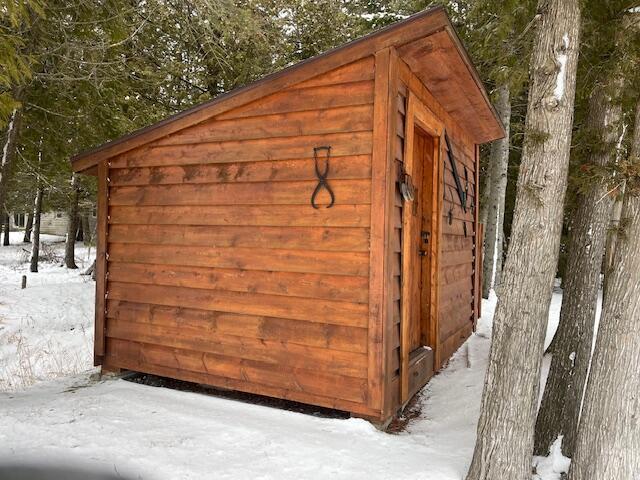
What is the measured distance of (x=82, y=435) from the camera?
3.29 meters

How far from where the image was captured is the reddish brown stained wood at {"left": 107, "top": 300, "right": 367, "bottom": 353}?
3.62 m

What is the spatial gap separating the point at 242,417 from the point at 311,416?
0.54 meters

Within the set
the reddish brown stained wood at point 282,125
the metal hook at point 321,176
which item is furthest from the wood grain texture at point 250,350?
the reddish brown stained wood at point 282,125

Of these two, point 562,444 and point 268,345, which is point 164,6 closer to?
point 268,345

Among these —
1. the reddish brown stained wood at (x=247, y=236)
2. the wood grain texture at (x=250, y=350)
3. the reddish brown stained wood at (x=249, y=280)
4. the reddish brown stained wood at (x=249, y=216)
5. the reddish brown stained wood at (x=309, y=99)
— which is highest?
the reddish brown stained wood at (x=309, y=99)

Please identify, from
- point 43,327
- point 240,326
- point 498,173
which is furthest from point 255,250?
point 43,327

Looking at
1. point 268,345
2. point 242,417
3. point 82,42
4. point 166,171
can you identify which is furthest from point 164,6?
point 242,417

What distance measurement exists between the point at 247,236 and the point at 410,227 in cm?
141

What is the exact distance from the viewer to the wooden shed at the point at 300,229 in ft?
11.5

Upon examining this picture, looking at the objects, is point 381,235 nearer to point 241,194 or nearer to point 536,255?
point 536,255

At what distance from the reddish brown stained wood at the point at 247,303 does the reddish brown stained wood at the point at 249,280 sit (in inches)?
1.8

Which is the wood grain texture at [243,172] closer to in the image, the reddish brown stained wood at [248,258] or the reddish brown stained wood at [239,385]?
the reddish brown stained wood at [248,258]

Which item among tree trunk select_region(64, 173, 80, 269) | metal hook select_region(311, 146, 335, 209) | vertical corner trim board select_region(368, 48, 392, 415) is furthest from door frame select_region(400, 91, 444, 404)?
tree trunk select_region(64, 173, 80, 269)

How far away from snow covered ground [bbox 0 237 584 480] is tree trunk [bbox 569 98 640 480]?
590mm
